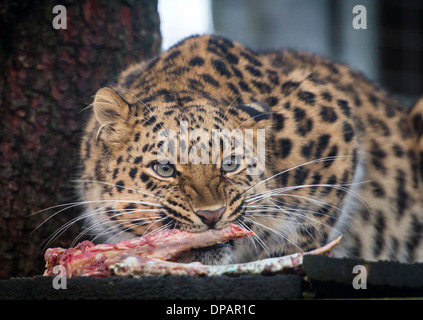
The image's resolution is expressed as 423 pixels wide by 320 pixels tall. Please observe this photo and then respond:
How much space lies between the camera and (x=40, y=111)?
434 cm

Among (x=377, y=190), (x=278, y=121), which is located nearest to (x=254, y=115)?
(x=278, y=121)

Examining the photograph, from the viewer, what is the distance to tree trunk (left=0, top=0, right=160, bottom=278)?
167 inches

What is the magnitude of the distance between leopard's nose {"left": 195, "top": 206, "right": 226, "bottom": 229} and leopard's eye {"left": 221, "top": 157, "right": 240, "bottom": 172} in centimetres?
32

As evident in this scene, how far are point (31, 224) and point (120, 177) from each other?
94cm

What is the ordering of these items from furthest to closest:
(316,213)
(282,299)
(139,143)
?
(316,213), (139,143), (282,299)

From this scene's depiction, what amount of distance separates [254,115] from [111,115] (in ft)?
3.04

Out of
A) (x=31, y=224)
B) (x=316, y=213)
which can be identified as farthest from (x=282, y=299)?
(x=31, y=224)

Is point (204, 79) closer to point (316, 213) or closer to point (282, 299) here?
point (316, 213)

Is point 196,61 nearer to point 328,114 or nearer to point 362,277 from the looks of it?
point 328,114

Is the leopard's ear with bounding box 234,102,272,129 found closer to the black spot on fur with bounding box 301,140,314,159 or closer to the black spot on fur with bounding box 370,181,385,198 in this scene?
the black spot on fur with bounding box 301,140,314,159

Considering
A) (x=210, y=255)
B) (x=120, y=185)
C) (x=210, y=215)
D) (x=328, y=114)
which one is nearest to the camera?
(x=210, y=215)

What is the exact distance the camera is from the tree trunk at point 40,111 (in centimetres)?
424

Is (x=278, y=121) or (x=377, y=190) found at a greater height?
(x=278, y=121)

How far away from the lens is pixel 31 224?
427cm
